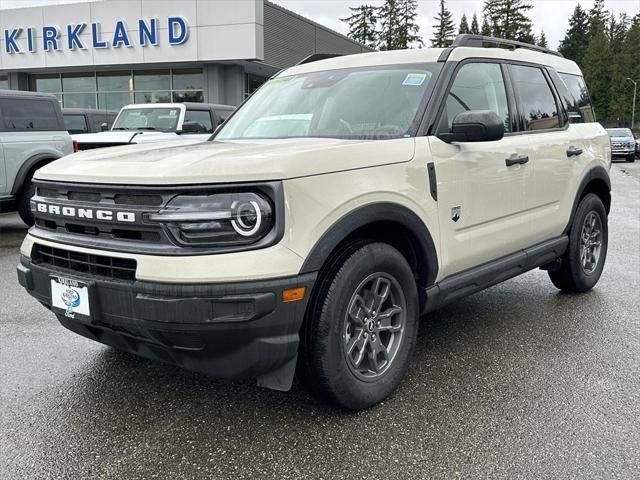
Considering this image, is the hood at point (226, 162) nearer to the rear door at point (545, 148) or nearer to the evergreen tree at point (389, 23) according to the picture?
the rear door at point (545, 148)

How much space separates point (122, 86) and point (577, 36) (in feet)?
294

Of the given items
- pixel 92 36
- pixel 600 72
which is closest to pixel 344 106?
pixel 92 36

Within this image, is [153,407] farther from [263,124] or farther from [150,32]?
[150,32]

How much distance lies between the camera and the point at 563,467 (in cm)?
265

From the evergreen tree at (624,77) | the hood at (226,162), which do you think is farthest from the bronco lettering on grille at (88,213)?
the evergreen tree at (624,77)

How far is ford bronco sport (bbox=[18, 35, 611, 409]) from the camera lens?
2580 mm

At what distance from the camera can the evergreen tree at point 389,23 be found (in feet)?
240

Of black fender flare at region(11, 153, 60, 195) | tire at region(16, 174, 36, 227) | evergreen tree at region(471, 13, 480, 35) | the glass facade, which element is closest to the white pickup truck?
black fender flare at region(11, 153, 60, 195)

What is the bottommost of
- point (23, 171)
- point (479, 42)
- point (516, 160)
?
point (23, 171)

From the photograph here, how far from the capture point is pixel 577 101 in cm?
538

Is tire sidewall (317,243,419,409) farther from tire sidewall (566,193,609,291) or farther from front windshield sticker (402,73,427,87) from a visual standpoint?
tire sidewall (566,193,609,291)

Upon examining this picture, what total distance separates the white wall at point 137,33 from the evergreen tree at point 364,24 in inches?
1961

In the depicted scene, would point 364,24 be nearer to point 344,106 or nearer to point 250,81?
point 250,81

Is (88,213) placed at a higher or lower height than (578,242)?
higher
